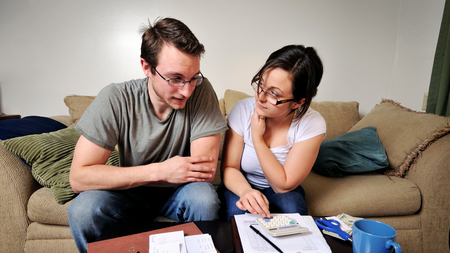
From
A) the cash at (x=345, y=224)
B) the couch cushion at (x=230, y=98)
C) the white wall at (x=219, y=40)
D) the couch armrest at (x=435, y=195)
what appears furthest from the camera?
the white wall at (x=219, y=40)

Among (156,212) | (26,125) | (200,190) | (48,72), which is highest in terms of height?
(48,72)

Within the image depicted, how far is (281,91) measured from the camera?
3.33 ft

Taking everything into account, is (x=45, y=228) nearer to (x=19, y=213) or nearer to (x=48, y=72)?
(x=19, y=213)

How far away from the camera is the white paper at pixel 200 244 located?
0.67 metres

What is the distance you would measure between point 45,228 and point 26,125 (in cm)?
66

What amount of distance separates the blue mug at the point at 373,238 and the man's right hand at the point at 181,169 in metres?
0.58

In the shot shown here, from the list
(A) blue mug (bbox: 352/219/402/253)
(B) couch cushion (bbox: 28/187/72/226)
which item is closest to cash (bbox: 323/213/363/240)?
(A) blue mug (bbox: 352/219/402/253)

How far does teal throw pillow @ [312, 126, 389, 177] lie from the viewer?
59.8 inches

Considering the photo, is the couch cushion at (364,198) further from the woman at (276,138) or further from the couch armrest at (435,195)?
the woman at (276,138)

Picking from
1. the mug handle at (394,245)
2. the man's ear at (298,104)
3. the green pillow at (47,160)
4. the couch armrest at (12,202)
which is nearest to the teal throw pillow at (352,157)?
the man's ear at (298,104)

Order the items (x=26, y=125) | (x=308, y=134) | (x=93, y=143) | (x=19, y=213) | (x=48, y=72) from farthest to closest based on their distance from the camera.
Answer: (x=48, y=72) < (x=26, y=125) < (x=19, y=213) < (x=308, y=134) < (x=93, y=143)

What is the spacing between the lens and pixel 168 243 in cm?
69

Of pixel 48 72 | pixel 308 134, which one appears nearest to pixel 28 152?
pixel 48 72

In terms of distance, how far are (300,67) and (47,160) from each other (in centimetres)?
137
